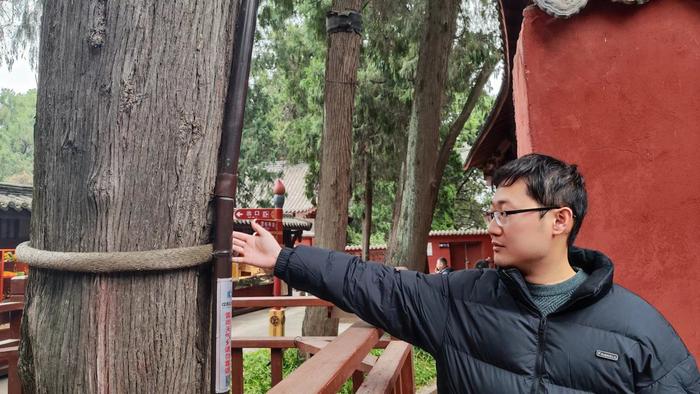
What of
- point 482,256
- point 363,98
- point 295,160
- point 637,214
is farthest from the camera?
point 482,256

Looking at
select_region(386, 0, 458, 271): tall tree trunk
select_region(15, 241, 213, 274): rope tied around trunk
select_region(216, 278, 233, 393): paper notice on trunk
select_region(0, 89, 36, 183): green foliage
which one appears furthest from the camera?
select_region(0, 89, 36, 183): green foliage

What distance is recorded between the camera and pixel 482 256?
1770 centimetres

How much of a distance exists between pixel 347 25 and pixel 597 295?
4.39 m

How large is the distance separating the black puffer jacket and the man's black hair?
167mm

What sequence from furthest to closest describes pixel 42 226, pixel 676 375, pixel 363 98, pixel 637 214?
pixel 363 98 → pixel 637 214 → pixel 676 375 → pixel 42 226

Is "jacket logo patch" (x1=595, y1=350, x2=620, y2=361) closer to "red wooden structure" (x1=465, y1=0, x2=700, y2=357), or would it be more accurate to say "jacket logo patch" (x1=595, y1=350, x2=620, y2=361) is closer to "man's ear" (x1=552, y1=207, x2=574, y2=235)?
"man's ear" (x1=552, y1=207, x2=574, y2=235)

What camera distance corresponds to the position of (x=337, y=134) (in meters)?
5.43

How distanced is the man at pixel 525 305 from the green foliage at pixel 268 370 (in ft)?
12.2

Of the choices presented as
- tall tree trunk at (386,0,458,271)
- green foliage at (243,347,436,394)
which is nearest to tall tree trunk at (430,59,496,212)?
tall tree trunk at (386,0,458,271)

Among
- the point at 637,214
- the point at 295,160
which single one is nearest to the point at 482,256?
the point at 295,160

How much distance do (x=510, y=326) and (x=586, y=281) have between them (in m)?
0.23

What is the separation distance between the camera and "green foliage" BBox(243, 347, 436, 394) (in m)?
5.45

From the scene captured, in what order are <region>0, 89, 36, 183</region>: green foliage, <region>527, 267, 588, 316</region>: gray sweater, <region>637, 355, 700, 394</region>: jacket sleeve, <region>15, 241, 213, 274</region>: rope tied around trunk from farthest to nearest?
1. <region>0, 89, 36, 183</region>: green foliage
2. <region>527, 267, 588, 316</region>: gray sweater
3. <region>637, 355, 700, 394</region>: jacket sleeve
4. <region>15, 241, 213, 274</region>: rope tied around trunk

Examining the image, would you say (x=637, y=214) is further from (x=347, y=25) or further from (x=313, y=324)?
(x=313, y=324)
